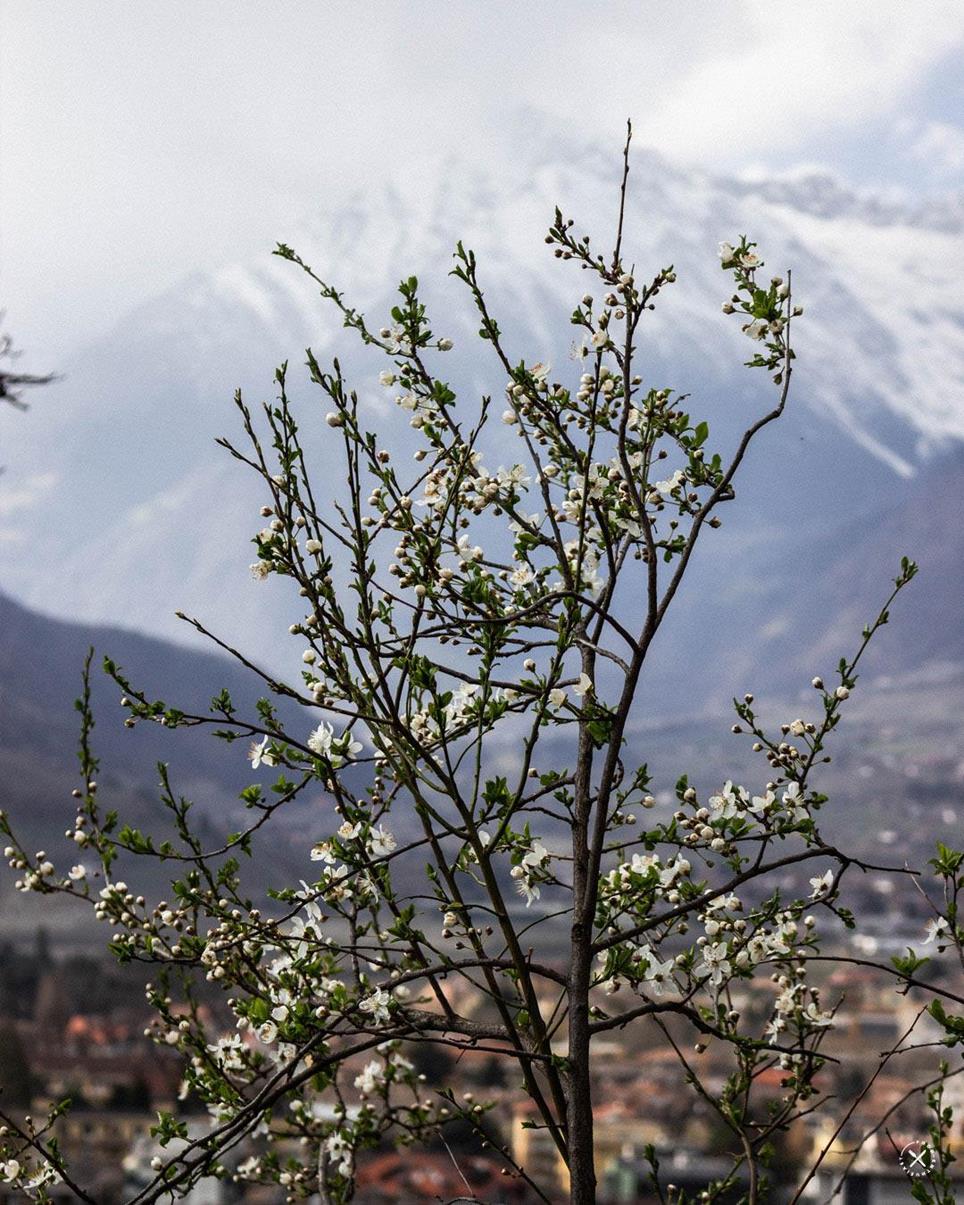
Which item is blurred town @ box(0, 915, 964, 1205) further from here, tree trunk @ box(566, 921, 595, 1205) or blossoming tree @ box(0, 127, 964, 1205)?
tree trunk @ box(566, 921, 595, 1205)

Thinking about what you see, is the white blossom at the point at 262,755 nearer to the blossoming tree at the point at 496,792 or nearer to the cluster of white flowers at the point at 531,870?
the blossoming tree at the point at 496,792

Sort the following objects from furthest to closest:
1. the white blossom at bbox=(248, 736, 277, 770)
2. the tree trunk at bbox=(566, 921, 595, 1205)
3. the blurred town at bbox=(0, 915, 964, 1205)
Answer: the blurred town at bbox=(0, 915, 964, 1205)
the white blossom at bbox=(248, 736, 277, 770)
the tree trunk at bbox=(566, 921, 595, 1205)

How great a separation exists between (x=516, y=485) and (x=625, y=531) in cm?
37

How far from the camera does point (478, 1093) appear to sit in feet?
116

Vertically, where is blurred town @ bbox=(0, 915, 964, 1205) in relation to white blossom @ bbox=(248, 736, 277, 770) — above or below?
above

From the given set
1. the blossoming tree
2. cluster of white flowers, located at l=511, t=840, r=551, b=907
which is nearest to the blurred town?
→ the blossoming tree

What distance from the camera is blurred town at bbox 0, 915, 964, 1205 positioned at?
42.2 m

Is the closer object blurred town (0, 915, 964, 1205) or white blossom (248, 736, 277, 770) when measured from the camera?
white blossom (248, 736, 277, 770)

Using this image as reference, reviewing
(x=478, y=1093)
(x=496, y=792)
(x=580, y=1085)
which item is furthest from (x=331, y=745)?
(x=478, y=1093)

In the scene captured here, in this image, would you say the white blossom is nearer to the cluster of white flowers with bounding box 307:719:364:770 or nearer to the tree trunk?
the cluster of white flowers with bounding box 307:719:364:770

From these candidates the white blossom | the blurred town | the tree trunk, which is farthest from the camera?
the blurred town

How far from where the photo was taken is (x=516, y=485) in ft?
14.5

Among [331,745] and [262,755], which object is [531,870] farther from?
[262,755]

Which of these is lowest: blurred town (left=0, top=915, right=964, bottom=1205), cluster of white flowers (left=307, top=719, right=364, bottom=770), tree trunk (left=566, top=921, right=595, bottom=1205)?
tree trunk (left=566, top=921, right=595, bottom=1205)
